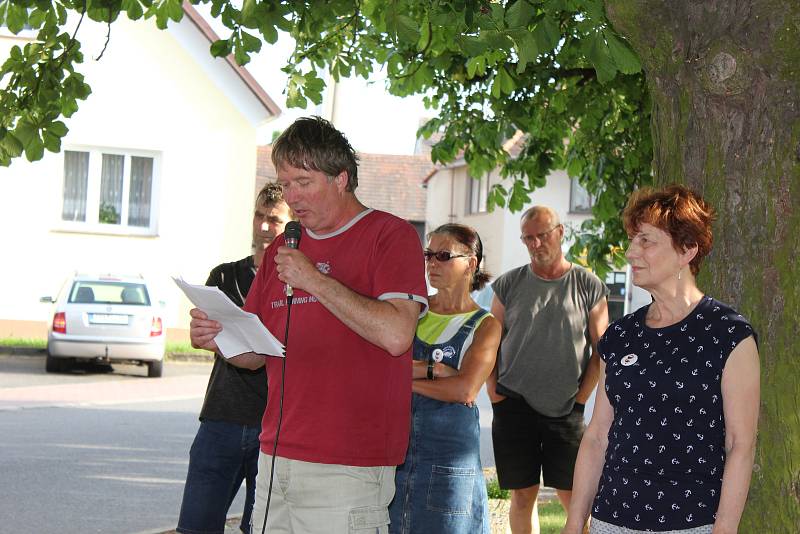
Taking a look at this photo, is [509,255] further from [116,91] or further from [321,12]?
[321,12]

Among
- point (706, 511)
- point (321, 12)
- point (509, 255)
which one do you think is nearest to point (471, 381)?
point (706, 511)

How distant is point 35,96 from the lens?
6.89m

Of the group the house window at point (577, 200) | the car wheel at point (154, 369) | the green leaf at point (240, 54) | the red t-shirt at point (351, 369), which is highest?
the house window at point (577, 200)

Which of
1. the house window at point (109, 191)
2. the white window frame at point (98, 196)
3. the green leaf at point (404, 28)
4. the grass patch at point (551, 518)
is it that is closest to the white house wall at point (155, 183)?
the white window frame at point (98, 196)

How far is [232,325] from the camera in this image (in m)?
4.05

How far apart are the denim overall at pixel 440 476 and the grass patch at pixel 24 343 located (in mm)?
18594

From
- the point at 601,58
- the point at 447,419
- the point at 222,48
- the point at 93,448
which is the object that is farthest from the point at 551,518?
the point at 93,448

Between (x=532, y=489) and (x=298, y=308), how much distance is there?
3685mm

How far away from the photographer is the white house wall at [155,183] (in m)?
24.7

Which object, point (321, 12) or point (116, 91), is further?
point (116, 91)

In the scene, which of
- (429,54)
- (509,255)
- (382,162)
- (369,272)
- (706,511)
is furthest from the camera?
(382,162)

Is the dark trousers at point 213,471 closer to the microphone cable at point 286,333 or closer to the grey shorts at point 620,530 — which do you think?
the microphone cable at point 286,333

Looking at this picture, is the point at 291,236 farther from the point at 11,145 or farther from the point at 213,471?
the point at 11,145

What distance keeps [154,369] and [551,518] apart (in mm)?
12515
